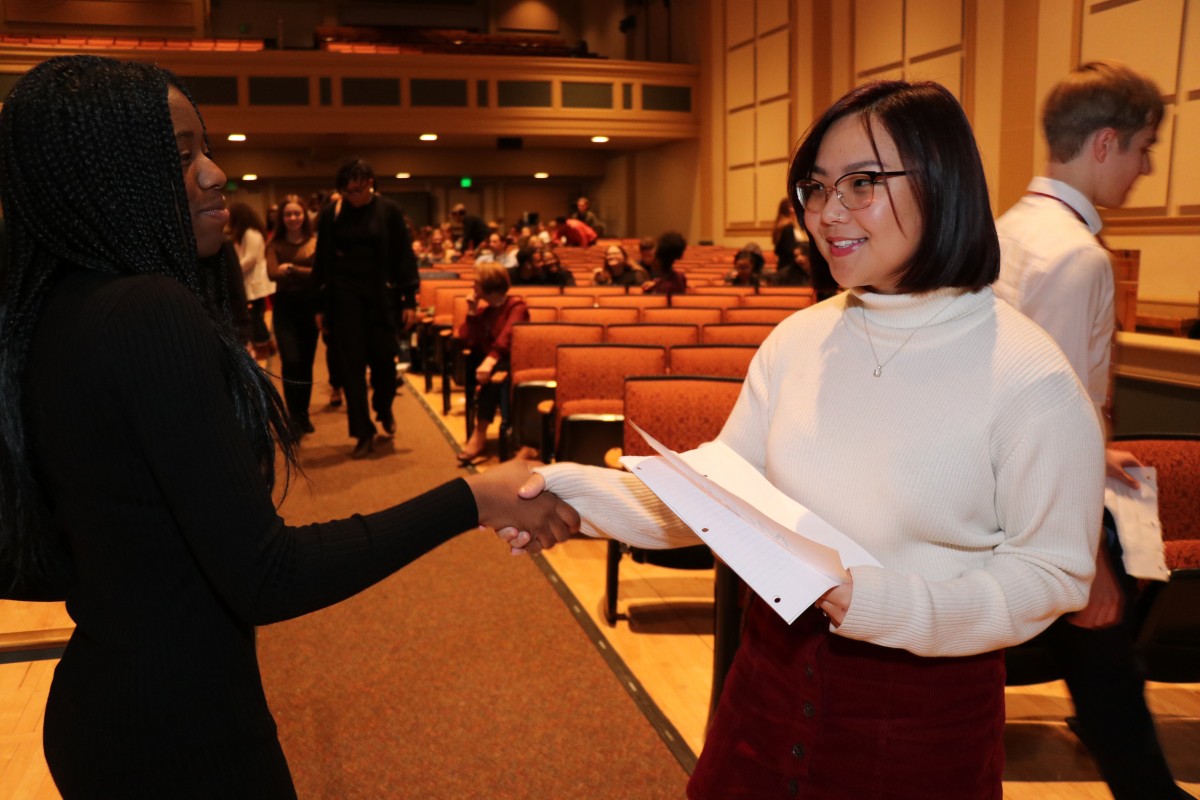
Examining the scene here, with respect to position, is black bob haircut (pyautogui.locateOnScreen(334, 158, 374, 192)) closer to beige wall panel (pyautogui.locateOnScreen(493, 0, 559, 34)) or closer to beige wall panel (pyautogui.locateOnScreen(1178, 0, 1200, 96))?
beige wall panel (pyautogui.locateOnScreen(1178, 0, 1200, 96))

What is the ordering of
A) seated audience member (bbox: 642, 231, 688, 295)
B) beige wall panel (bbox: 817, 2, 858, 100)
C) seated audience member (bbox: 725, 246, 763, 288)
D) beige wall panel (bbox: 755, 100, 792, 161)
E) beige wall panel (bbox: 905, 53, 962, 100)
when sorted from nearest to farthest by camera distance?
seated audience member (bbox: 642, 231, 688, 295)
seated audience member (bbox: 725, 246, 763, 288)
beige wall panel (bbox: 905, 53, 962, 100)
beige wall panel (bbox: 817, 2, 858, 100)
beige wall panel (bbox: 755, 100, 792, 161)

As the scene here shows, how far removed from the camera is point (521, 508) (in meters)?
1.51

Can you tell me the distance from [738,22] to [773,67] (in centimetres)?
168

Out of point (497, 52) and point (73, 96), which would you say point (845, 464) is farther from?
point (497, 52)

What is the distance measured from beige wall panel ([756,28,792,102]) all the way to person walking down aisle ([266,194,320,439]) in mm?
10622

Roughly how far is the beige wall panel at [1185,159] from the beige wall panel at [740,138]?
888 cm

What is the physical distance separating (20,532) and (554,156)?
76.3ft

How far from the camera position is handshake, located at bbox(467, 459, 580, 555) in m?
1.42

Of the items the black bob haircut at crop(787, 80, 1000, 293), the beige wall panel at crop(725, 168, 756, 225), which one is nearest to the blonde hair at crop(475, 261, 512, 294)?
the black bob haircut at crop(787, 80, 1000, 293)

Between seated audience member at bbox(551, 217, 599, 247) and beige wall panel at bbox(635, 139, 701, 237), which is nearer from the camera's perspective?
seated audience member at bbox(551, 217, 599, 247)

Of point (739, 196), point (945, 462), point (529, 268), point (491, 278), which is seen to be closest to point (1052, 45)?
point (529, 268)

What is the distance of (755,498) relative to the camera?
4.52ft

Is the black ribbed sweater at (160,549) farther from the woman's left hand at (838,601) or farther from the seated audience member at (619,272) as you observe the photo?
the seated audience member at (619,272)

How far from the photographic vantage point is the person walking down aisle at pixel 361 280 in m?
6.18
